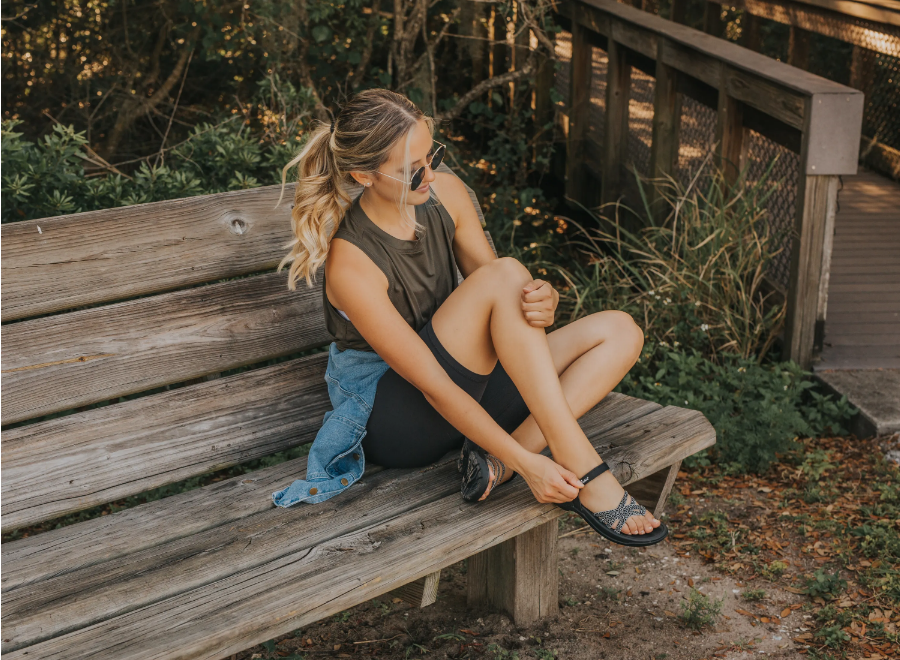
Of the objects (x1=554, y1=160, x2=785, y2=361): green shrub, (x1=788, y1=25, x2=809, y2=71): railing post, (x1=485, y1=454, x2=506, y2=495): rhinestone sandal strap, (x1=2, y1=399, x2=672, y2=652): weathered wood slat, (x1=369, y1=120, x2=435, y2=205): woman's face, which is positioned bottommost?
(x1=554, y1=160, x2=785, y2=361): green shrub

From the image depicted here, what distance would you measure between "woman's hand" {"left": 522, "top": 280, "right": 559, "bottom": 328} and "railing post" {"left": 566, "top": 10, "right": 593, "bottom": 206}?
462 cm

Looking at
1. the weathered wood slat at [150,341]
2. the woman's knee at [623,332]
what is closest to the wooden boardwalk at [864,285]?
the woman's knee at [623,332]

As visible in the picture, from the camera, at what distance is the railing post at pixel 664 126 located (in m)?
4.88

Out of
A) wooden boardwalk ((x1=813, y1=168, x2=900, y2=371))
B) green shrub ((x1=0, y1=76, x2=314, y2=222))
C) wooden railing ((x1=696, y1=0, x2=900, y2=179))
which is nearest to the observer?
Result: green shrub ((x1=0, y1=76, x2=314, y2=222))

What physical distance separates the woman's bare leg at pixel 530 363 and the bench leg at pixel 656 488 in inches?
10.5

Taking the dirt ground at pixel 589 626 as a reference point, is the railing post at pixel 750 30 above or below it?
above

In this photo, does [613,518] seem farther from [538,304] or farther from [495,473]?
[538,304]

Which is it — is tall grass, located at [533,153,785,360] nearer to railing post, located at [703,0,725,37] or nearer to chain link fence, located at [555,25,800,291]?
chain link fence, located at [555,25,800,291]

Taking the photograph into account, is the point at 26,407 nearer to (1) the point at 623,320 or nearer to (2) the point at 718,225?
(1) the point at 623,320

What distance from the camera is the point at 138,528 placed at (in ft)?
7.03

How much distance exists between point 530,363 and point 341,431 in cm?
52

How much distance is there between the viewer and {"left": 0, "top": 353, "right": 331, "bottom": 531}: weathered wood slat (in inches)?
87.4

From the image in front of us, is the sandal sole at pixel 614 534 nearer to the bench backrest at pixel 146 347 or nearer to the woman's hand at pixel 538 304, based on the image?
the woman's hand at pixel 538 304

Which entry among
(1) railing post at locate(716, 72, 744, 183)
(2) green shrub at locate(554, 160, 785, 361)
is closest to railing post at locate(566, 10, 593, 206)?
(1) railing post at locate(716, 72, 744, 183)
